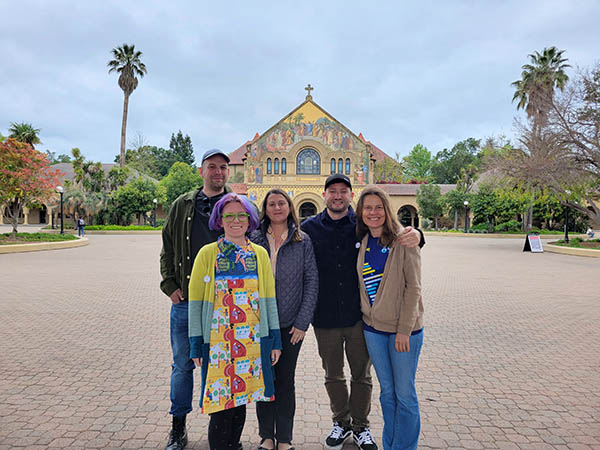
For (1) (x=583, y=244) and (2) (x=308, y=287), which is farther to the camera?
(1) (x=583, y=244)

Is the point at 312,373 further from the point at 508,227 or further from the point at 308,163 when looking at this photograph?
the point at 508,227

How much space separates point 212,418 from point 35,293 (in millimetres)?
8025

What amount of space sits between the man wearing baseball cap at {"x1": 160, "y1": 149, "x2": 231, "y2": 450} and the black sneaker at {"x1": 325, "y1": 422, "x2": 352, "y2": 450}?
117cm

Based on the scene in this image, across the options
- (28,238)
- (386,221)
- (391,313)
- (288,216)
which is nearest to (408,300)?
(391,313)

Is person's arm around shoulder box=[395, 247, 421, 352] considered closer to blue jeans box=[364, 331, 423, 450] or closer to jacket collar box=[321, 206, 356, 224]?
blue jeans box=[364, 331, 423, 450]

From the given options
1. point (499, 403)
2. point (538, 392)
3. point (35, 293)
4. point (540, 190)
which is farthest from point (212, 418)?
point (540, 190)

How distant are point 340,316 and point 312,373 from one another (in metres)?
1.90

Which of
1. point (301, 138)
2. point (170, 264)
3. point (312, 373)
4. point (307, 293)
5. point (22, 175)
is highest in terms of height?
point (301, 138)

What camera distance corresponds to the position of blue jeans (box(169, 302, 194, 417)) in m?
3.08

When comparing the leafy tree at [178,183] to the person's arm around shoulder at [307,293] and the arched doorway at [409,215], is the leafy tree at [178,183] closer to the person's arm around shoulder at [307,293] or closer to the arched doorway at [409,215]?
the arched doorway at [409,215]

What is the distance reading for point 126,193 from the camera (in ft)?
117

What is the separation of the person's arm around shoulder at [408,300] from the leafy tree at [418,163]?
72.5 m

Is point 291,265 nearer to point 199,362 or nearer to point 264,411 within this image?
point 199,362

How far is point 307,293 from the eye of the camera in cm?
292
